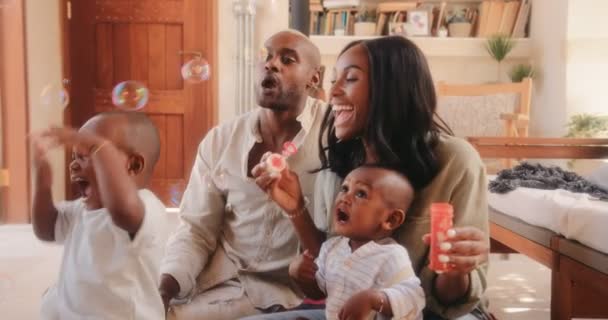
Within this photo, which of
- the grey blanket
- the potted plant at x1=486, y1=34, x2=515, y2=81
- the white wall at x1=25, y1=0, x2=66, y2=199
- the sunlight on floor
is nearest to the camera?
the grey blanket

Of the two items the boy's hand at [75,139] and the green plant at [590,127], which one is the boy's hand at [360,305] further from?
the green plant at [590,127]

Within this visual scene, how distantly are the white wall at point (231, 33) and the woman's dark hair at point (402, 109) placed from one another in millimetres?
3039

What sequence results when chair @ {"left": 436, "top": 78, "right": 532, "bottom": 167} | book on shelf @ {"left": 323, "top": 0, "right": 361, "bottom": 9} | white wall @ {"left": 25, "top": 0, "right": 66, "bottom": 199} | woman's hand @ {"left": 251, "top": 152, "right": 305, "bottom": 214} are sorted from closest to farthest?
woman's hand @ {"left": 251, "top": 152, "right": 305, "bottom": 214} < chair @ {"left": 436, "top": 78, "right": 532, "bottom": 167} < white wall @ {"left": 25, "top": 0, "right": 66, "bottom": 199} < book on shelf @ {"left": 323, "top": 0, "right": 361, "bottom": 9}

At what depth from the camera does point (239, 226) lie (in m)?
1.33

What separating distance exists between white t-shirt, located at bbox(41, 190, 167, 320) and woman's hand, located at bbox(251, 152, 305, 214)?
0.18 meters

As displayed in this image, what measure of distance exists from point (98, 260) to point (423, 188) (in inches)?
21.2

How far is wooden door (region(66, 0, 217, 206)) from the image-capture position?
13.6 ft

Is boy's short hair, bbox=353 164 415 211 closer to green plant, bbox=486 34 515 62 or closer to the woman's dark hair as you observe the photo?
the woman's dark hair

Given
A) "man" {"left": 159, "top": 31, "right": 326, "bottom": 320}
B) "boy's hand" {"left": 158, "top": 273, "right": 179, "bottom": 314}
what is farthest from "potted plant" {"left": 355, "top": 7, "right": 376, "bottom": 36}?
"boy's hand" {"left": 158, "top": 273, "right": 179, "bottom": 314}

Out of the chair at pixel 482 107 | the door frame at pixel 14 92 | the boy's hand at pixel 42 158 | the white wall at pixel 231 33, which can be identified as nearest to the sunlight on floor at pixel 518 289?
the chair at pixel 482 107

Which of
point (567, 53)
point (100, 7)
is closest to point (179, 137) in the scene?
point (100, 7)

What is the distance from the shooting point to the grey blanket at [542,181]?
2.09 metres

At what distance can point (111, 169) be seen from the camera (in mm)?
867

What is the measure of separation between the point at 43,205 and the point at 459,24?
4.05 m
